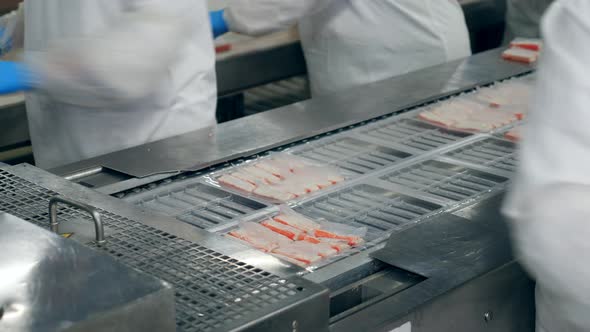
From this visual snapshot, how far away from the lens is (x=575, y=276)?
113 cm

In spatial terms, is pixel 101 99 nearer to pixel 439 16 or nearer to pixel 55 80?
pixel 55 80

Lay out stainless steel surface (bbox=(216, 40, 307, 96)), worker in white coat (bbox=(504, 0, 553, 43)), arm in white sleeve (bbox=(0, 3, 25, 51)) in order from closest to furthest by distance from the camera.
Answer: arm in white sleeve (bbox=(0, 3, 25, 51)) → stainless steel surface (bbox=(216, 40, 307, 96)) → worker in white coat (bbox=(504, 0, 553, 43))

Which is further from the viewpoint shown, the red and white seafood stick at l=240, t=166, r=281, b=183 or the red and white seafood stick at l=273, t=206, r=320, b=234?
the red and white seafood stick at l=240, t=166, r=281, b=183

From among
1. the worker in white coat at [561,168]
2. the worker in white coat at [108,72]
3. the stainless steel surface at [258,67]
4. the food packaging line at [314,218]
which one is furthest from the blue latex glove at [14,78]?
the stainless steel surface at [258,67]

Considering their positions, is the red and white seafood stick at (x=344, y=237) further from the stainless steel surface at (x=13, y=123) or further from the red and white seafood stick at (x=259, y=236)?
the stainless steel surface at (x=13, y=123)

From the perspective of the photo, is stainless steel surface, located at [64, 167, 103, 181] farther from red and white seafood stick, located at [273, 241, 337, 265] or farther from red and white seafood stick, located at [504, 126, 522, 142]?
red and white seafood stick, located at [504, 126, 522, 142]

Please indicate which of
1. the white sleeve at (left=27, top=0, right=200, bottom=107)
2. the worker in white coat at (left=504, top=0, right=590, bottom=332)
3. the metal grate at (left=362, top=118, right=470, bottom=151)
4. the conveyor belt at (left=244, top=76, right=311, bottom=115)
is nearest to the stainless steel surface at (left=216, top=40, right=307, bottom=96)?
the conveyor belt at (left=244, top=76, right=311, bottom=115)

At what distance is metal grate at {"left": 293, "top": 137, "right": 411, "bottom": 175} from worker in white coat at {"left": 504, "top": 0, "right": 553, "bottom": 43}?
6.97 ft

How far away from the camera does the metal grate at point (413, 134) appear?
6.83 feet

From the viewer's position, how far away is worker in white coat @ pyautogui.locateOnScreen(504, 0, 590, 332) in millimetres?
1123

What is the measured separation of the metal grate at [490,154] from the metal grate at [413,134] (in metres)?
0.05

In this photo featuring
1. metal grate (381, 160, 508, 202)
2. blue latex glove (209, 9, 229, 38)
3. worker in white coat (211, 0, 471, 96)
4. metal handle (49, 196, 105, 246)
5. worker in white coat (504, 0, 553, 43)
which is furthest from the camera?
worker in white coat (504, 0, 553, 43)

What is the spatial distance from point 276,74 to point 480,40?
156 cm

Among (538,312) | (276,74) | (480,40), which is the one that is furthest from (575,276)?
(480,40)
